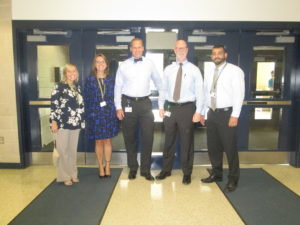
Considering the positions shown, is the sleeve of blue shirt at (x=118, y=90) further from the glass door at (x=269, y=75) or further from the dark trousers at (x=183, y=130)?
the glass door at (x=269, y=75)

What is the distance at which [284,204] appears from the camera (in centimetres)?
284

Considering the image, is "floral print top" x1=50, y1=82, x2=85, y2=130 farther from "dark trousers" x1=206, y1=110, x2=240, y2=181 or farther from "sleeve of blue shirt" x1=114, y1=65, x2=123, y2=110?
"dark trousers" x1=206, y1=110, x2=240, y2=181

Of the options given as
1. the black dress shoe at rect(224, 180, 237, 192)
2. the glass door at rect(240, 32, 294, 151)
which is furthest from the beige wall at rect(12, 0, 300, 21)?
the black dress shoe at rect(224, 180, 237, 192)

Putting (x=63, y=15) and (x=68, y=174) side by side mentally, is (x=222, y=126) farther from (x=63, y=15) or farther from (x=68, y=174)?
(x=63, y=15)

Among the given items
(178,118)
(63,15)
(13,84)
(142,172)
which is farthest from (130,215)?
(63,15)

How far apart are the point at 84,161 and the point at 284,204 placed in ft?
9.48

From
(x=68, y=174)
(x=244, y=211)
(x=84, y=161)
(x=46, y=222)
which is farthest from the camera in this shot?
(x=84, y=161)

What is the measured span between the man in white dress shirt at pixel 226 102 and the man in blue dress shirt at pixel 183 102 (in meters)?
0.17

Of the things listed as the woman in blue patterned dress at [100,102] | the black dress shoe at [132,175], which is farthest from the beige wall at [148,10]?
the black dress shoe at [132,175]

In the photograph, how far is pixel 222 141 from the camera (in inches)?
126

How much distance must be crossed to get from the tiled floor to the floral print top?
91 cm

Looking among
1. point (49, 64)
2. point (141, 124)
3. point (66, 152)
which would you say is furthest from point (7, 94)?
point (141, 124)

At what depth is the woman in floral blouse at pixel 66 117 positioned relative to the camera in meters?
3.14

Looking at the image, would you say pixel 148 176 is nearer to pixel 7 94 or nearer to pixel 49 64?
pixel 49 64
